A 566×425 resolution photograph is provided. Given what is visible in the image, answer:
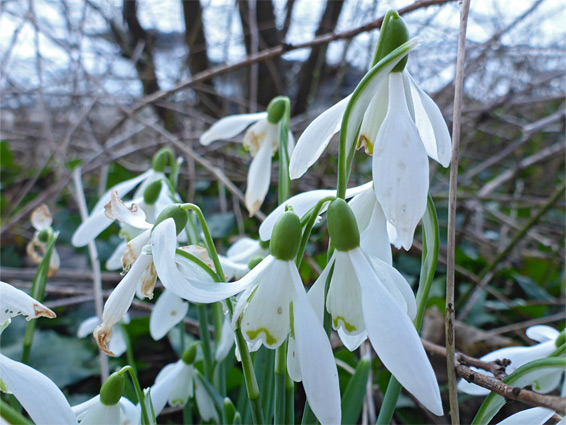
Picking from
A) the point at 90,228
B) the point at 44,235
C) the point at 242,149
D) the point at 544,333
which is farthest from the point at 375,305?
the point at 242,149

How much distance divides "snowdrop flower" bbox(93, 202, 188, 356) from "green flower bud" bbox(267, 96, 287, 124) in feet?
1.05

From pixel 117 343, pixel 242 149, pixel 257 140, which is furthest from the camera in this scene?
pixel 242 149

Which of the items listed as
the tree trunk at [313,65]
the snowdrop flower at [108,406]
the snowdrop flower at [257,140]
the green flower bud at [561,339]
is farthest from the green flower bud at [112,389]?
the tree trunk at [313,65]

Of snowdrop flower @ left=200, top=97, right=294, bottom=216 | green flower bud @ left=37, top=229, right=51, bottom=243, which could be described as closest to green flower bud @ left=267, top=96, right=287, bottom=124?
snowdrop flower @ left=200, top=97, right=294, bottom=216

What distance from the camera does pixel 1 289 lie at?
0.42 meters

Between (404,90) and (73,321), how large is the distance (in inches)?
43.9

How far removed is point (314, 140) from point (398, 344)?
0.22 m

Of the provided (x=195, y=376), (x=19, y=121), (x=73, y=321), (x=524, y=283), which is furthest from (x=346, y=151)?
(x=19, y=121)

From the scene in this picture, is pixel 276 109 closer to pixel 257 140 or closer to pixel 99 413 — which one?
pixel 257 140

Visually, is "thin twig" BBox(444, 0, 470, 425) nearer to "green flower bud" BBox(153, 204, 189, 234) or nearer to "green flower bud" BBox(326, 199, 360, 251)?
"green flower bud" BBox(326, 199, 360, 251)

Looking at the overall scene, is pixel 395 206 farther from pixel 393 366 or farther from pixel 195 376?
pixel 195 376

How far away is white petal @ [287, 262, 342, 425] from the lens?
356 mm

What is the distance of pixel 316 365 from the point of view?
366 millimetres

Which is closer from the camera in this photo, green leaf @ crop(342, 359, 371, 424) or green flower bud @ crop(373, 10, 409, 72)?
green flower bud @ crop(373, 10, 409, 72)
